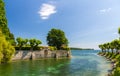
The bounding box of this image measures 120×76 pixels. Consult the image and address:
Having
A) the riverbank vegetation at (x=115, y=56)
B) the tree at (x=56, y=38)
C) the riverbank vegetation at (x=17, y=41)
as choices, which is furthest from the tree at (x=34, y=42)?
the riverbank vegetation at (x=115, y=56)

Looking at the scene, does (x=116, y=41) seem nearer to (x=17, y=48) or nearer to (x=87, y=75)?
(x=17, y=48)

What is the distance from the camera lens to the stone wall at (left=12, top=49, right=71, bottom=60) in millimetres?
86188

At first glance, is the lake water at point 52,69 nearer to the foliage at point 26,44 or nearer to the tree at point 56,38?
the foliage at point 26,44

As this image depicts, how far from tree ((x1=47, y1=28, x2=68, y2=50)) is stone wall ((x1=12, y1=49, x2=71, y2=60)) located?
25.2 feet

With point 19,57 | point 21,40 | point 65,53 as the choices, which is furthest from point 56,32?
point 19,57

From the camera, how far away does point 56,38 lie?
4643 inches

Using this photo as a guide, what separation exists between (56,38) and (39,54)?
22445 mm

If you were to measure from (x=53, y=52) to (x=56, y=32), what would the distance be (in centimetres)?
1812

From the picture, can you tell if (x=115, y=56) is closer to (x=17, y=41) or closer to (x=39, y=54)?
(x=39, y=54)

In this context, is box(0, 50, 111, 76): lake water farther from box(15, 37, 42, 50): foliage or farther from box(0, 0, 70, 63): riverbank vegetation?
box(15, 37, 42, 50): foliage

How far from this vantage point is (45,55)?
100 meters

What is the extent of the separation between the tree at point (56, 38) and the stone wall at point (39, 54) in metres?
7.67

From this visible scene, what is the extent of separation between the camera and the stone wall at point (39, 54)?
86.2 metres

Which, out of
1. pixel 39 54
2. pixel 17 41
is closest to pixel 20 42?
pixel 17 41
